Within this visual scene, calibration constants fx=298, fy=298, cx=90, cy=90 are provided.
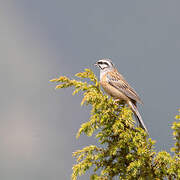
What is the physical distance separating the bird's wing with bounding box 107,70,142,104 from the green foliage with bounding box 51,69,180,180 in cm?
177

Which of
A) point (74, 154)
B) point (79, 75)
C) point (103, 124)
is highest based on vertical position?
point (79, 75)

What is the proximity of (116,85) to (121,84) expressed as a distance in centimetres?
15

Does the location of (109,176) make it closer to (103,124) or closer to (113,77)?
(103,124)

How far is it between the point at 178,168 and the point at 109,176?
101 centimetres

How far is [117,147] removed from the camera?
4238 millimetres

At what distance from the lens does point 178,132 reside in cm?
426

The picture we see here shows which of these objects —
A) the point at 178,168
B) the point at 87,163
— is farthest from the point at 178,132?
the point at 87,163

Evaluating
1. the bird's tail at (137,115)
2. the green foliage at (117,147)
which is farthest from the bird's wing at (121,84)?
the green foliage at (117,147)

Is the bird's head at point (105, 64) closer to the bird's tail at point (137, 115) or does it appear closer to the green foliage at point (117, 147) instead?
the bird's tail at point (137, 115)

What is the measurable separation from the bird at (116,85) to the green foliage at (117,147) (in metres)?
1.38

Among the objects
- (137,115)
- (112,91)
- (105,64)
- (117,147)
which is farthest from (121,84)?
(117,147)

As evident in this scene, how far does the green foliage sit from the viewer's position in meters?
4.12

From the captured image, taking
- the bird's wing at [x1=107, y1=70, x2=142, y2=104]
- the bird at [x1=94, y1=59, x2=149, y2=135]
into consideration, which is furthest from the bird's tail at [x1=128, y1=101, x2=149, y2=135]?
the bird's wing at [x1=107, y1=70, x2=142, y2=104]

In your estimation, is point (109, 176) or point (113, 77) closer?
point (109, 176)
